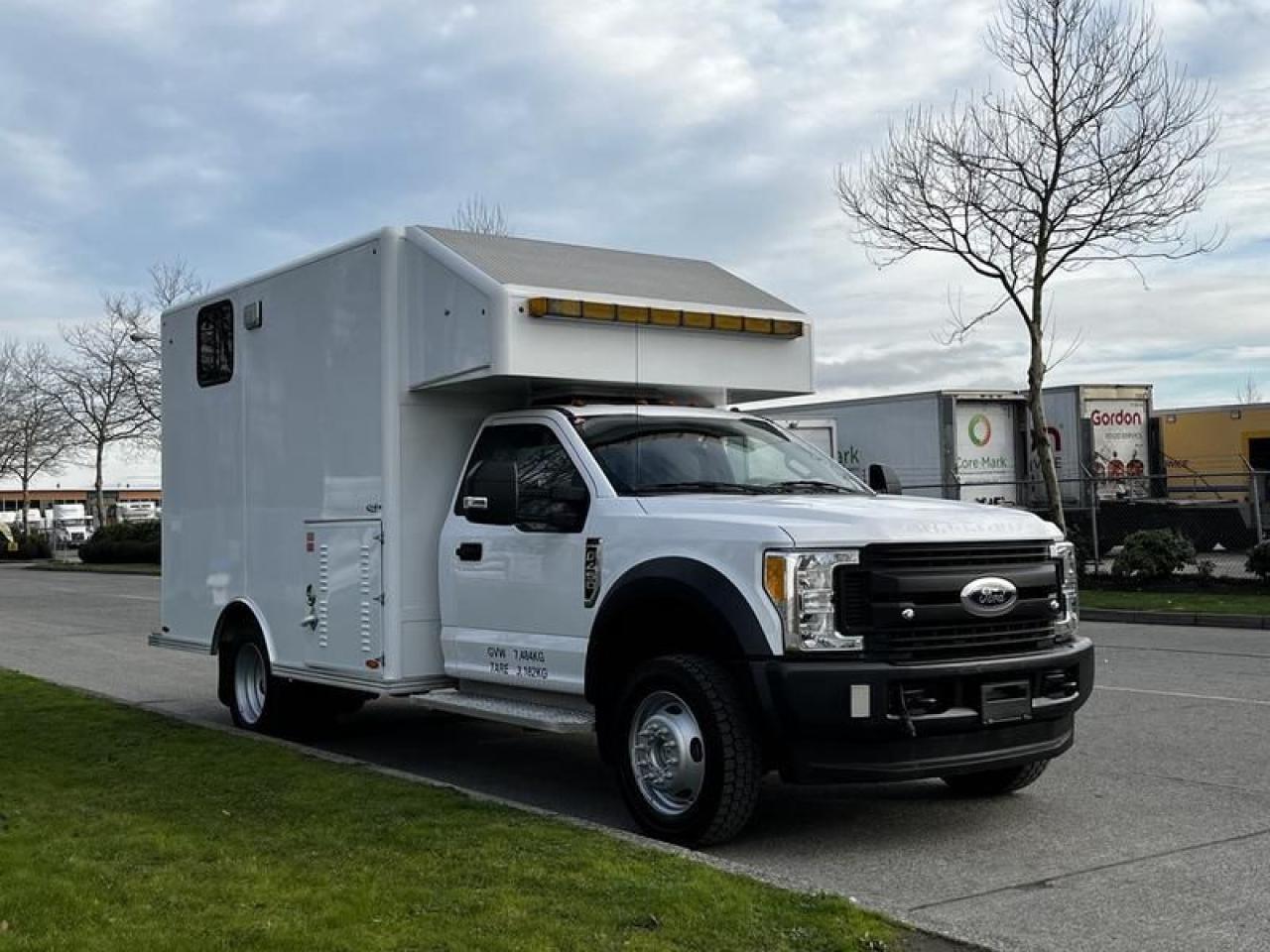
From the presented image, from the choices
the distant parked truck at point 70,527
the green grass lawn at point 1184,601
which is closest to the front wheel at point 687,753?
the green grass lawn at point 1184,601

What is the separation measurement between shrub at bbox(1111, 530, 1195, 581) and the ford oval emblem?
1612 centimetres

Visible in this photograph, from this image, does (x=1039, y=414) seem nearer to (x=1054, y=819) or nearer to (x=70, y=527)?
(x=1054, y=819)

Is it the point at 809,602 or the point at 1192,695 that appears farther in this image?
the point at 1192,695

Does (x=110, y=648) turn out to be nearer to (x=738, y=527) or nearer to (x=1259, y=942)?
(x=738, y=527)

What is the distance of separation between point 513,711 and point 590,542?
1.05 m

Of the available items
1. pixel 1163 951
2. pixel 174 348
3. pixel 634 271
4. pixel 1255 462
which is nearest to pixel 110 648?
pixel 174 348

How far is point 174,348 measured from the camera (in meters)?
10.6

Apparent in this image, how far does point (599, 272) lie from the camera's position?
8219 millimetres

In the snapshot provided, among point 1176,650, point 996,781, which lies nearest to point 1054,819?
point 996,781

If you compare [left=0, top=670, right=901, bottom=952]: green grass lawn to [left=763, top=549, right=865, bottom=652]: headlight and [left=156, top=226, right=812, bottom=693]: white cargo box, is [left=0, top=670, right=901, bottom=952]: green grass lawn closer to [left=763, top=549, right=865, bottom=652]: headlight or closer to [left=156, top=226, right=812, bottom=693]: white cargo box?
[left=763, top=549, right=865, bottom=652]: headlight

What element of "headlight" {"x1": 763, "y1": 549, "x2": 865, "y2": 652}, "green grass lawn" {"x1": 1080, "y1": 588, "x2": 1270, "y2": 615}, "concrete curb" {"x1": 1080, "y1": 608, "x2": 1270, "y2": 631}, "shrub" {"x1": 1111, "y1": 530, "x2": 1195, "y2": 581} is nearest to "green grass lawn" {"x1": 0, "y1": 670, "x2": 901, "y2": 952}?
"headlight" {"x1": 763, "y1": 549, "x2": 865, "y2": 652}

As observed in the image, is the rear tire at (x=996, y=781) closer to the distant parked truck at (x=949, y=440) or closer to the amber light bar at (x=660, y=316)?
the amber light bar at (x=660, y=316)

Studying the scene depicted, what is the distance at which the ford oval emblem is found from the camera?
607cm

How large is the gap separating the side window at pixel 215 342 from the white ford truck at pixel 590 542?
0.08ft
